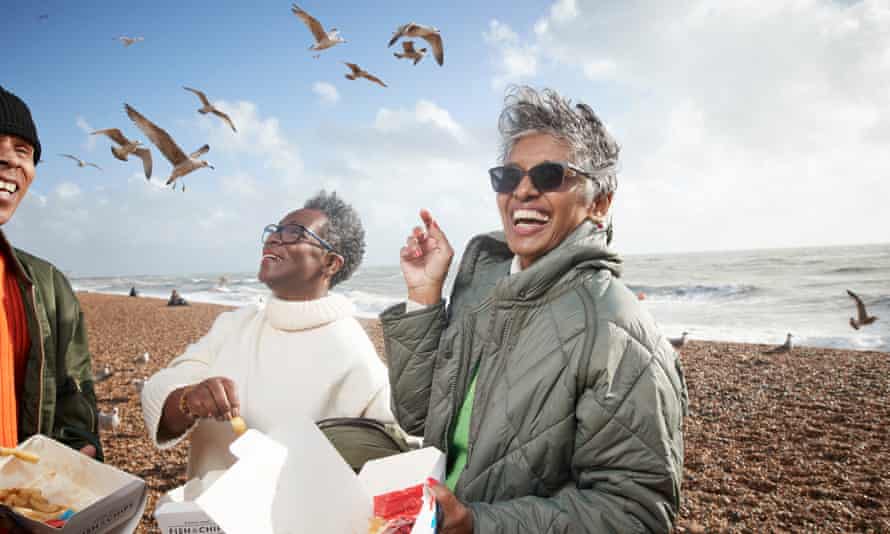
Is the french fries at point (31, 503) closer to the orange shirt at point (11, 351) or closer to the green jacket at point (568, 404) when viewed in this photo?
the orange shirt at point (11, 351)

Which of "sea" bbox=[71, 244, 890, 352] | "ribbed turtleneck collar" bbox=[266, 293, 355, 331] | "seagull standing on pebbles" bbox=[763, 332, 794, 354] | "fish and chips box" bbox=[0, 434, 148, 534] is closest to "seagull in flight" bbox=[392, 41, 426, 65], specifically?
"ribbed turtleneck collar" bbox=[266, 293, 355, 331]

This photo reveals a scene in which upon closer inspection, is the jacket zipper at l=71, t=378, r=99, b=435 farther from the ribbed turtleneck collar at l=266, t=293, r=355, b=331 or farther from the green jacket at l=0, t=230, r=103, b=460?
the ribbed turtleneck collar at l=266, t=293, r=355, b=331

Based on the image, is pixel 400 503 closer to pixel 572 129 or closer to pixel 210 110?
pixel 572 129

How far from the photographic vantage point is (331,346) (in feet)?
8.49

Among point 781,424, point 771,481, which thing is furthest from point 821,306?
point 771,481

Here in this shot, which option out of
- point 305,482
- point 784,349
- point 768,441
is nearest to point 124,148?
point 305,482

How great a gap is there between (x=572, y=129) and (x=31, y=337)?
94.2 inches

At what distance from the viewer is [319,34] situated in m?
5.88

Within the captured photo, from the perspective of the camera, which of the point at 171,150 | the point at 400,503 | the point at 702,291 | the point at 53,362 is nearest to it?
the point at 400,503

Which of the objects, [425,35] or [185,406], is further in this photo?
[425,35]

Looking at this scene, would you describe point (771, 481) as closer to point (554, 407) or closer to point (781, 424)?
point (781, 424)

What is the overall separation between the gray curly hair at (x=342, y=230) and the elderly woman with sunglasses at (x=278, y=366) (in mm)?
129

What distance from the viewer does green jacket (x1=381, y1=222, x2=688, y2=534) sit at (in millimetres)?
1372

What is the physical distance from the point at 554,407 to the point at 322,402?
1414 mm
